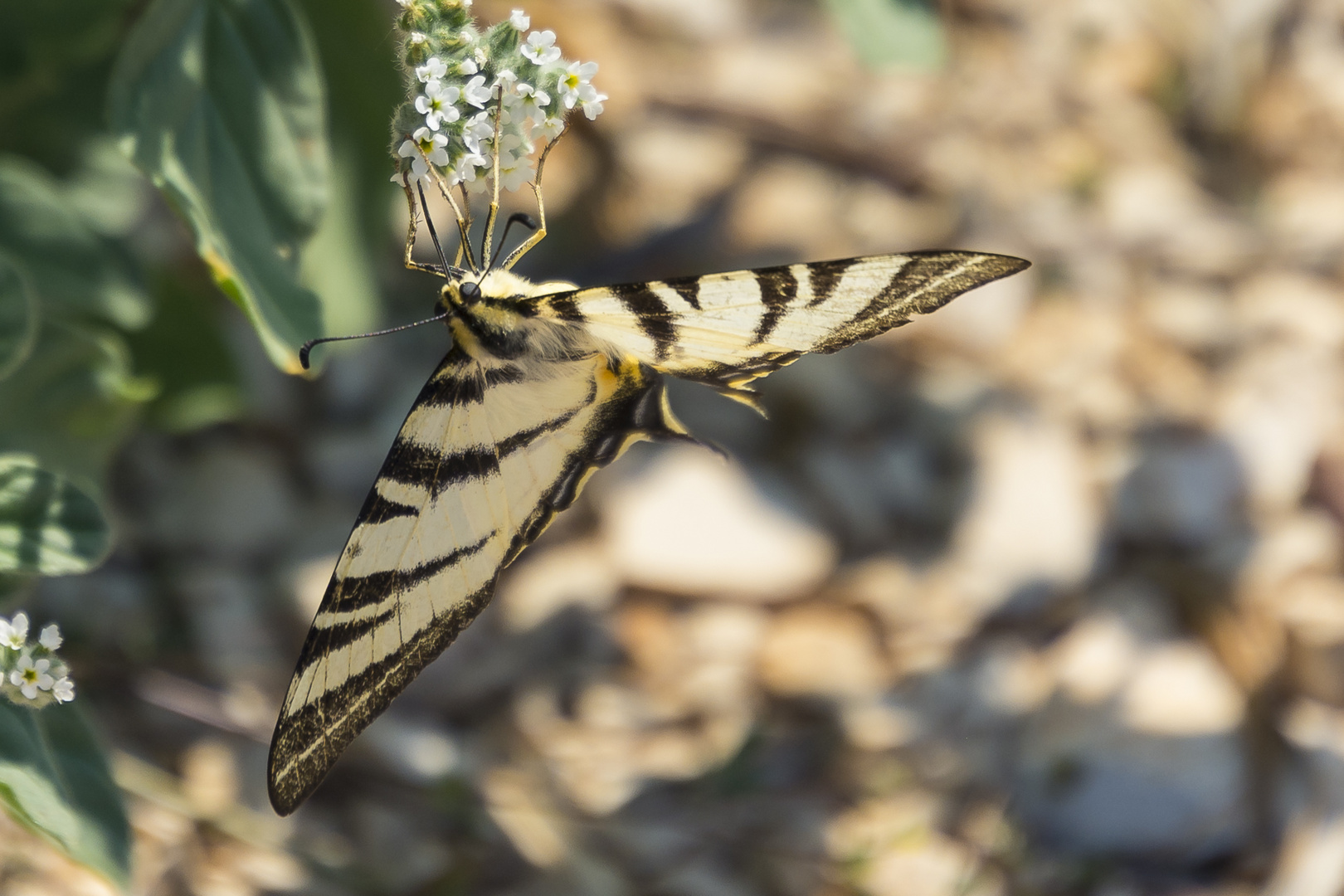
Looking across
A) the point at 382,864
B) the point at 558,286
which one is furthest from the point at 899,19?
the point at 382,864

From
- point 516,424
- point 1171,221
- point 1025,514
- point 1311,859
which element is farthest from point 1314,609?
point 516,424

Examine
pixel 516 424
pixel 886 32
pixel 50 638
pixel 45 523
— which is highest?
pixel 886 32

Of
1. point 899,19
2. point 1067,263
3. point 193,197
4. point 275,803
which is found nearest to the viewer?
point 275,803

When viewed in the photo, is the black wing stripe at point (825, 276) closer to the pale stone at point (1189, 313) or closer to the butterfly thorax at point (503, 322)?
the butterfly thorax at point (503, 322)

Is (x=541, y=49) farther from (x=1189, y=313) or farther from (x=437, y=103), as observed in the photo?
(x=1189, y=313)

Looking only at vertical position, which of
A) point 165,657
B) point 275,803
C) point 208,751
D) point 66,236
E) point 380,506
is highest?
point 66,236

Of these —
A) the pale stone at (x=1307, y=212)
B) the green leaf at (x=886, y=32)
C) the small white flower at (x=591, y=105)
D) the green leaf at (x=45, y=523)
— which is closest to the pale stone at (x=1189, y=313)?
the pale stone at (x=1307, y=212)

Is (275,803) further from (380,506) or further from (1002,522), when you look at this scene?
(1002,522)
